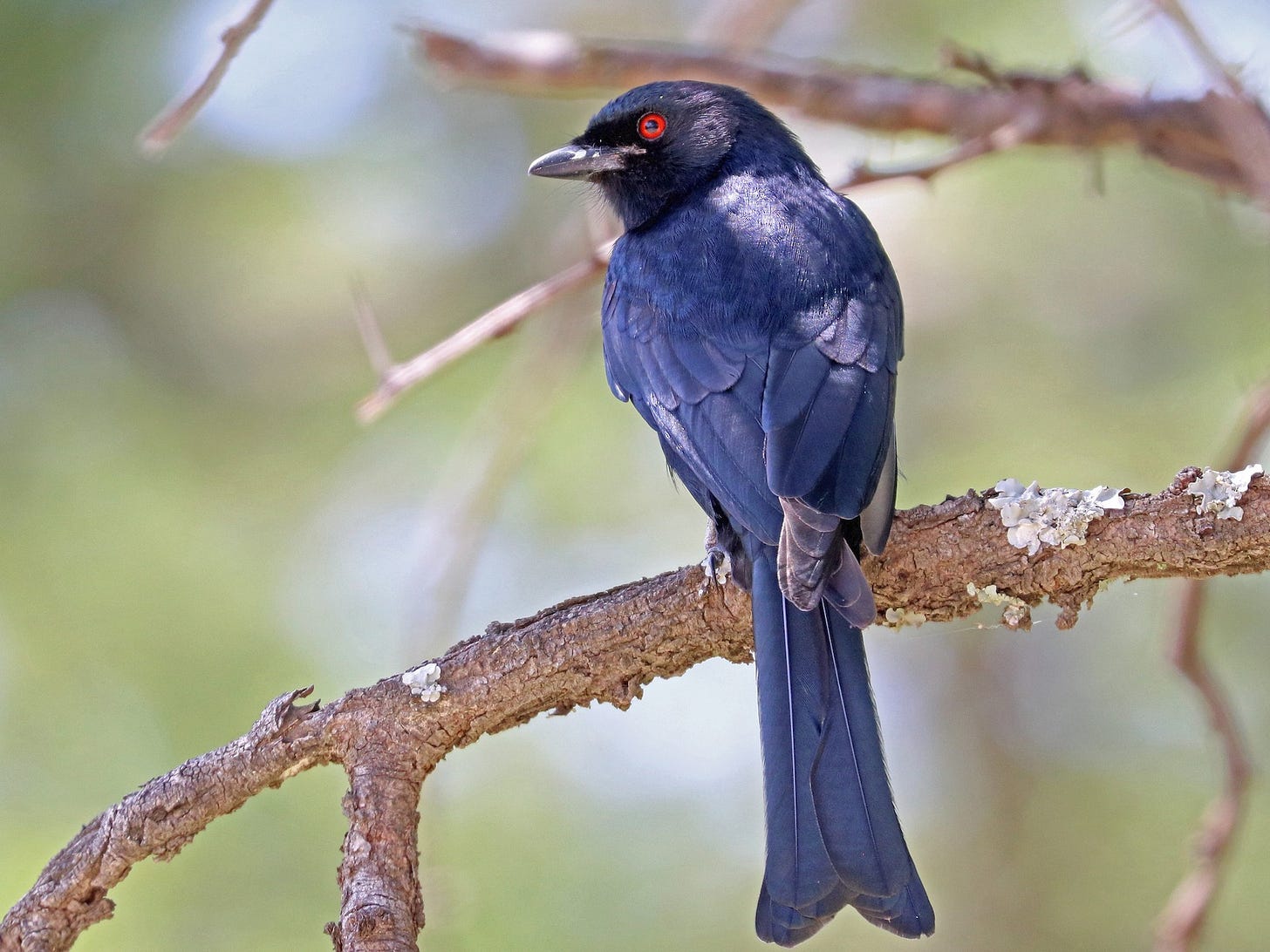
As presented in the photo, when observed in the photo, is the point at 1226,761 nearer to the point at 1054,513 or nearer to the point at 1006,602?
the point at 1006,602

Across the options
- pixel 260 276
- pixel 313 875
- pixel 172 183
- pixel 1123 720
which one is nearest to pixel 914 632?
pixel 1123 720

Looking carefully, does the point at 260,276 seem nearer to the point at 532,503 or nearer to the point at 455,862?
the point at 532,503

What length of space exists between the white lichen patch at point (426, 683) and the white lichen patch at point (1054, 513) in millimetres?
1292

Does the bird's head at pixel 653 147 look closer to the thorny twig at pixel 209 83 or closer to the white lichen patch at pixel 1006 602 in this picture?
the thorny twig at pixel 209 83

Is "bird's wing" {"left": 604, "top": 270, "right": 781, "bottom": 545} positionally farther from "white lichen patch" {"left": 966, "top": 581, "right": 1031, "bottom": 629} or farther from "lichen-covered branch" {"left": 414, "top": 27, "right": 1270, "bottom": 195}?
"lichen-covered branch" {"left": 414, "top": 27, "right": 1270, "bottom": 195}

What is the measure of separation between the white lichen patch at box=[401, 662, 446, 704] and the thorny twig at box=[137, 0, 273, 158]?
4.75ft

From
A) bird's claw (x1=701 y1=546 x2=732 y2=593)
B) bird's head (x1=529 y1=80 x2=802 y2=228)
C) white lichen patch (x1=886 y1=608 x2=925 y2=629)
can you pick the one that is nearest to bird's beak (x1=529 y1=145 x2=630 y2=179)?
bird's head (x1=529 y1=80 x2=802 y2=228)

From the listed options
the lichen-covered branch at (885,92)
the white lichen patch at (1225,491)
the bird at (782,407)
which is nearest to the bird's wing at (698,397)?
the bird at (782,407)

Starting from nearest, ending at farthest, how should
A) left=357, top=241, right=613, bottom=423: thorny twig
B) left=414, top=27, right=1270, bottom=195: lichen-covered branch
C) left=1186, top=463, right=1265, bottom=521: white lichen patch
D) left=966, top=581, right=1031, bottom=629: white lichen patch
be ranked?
left=1186, top=463, right=1265, bottom=521: white lichen patch < left=966, top=581, right=1031, bottom=629: white lichen patch < left=357, top=241, right=613, bottom=423: thorny twig < left=414, top=27, right=1270, bottom=195: lichen-covered branch

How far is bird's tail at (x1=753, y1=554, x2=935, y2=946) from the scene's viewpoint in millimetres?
2896

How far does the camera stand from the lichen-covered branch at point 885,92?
475cm

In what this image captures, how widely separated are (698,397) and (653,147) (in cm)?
130

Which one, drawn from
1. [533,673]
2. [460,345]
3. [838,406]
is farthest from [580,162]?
[533,673]

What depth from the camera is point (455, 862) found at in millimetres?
5398
